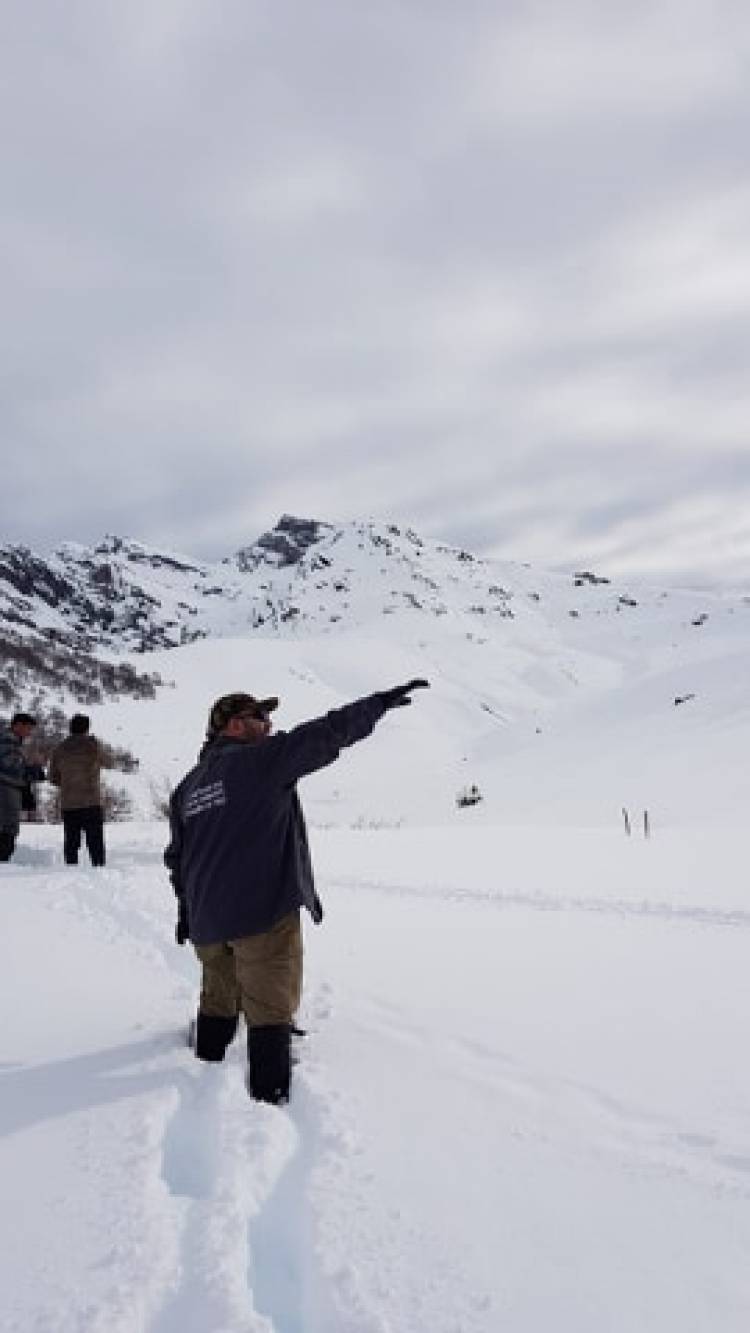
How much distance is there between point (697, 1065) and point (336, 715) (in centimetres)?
222

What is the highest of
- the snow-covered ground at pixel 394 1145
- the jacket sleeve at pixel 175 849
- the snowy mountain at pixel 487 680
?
the snowy mountain at pixel 487 680

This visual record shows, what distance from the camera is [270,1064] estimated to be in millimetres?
4125

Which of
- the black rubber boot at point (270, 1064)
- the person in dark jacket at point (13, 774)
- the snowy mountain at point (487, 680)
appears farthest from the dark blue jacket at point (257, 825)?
the snowy mountain at point (487, 680)

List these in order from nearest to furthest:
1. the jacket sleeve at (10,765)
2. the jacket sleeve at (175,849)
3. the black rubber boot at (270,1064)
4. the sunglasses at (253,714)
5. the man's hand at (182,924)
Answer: the black rubber boot at (270,1064)
the sunglasses at (253,714)
the jacket sleeve at (175,849)
the man's hand at (182,924)
the jacket sleeve at (10,765)

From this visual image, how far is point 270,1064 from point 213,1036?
54cm

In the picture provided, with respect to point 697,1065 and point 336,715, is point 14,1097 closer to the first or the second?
point 336,715

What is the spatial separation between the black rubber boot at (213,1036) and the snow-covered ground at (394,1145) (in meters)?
0.10

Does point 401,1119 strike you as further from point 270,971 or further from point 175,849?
point 175,849

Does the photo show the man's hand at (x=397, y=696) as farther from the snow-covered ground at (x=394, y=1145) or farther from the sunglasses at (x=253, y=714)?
the snow-covered ground at (x=394, y=1145)

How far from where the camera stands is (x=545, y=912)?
870 centimetres

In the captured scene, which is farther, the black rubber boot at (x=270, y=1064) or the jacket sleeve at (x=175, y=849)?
the jacket sleeve at (x=175, y=849)

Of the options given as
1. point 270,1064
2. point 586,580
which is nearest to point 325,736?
point 270,1064

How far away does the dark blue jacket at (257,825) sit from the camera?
166 inches

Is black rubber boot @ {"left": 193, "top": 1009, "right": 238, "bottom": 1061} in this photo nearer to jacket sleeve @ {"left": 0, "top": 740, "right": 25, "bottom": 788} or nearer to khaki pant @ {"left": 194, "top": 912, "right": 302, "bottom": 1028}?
khaki pant @ {"left": 194, "top": 912, "right": 302, "bottom": 1028}
